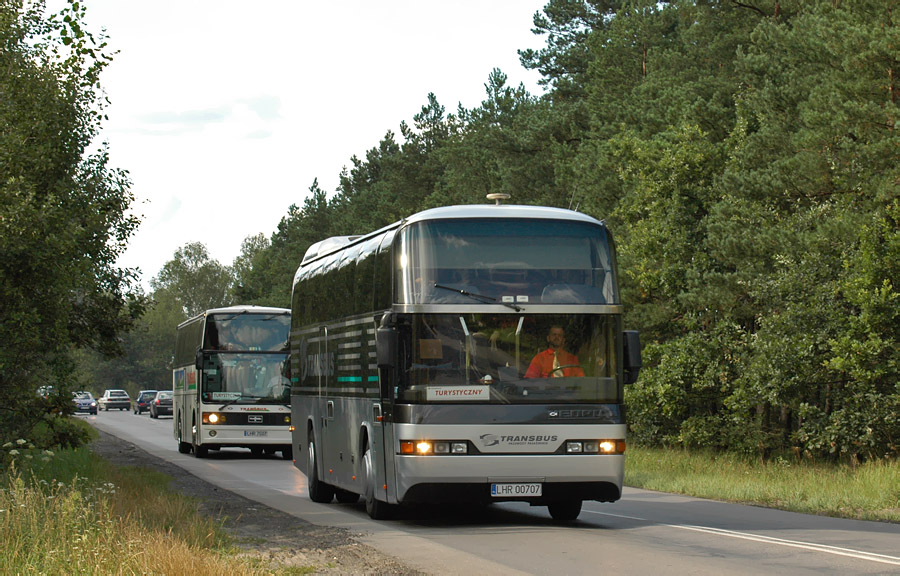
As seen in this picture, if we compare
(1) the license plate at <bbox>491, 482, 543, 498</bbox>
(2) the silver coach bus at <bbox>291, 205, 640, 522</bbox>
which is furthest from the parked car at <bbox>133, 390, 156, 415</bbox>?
(1) the license plate at <bbox>491, 482, 543, 498</bbox>

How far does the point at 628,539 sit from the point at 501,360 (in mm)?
2402

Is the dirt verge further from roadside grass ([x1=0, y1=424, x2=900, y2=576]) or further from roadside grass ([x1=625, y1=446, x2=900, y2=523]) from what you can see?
roadside grass ([x1=625, y1=446, x2=900, y2=523])

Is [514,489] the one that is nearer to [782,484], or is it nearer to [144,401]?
[782,484]

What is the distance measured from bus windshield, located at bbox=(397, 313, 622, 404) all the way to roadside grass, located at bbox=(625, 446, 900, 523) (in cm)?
459

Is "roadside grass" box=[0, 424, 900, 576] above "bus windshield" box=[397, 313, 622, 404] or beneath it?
beneath

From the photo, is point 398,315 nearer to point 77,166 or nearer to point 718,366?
point 77,166

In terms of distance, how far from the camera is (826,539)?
42.8 ft

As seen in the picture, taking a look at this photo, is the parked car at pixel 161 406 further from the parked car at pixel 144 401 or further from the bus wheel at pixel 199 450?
the bus wheel at pixel 199 450

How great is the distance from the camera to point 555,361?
14.1 metres

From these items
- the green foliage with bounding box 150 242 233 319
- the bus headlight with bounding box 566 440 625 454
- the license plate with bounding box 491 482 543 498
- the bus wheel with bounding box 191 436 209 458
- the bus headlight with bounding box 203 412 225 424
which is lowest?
the bus wheel with bounding box 191 436 209 458

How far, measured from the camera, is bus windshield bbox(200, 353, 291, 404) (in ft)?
105

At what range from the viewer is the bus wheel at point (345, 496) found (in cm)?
1872

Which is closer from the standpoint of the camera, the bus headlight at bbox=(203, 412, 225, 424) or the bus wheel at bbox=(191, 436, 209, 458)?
the bus headlight at bbox=(203, 412, 225, 424)

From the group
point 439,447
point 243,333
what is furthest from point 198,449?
point 439,447
